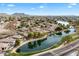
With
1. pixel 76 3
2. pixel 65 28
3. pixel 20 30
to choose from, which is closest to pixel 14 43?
pixel 20 30

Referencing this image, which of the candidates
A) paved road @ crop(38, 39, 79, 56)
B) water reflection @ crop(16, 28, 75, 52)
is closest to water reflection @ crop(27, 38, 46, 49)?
water reflection @ crop(16, 28, 75, 52)

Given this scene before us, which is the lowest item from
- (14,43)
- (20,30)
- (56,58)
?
(56,58)

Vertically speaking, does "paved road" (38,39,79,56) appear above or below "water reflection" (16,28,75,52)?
below

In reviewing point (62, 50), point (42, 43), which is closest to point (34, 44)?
point (42, 43)

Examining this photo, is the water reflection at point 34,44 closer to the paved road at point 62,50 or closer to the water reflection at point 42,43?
the water reflection at point 42,43

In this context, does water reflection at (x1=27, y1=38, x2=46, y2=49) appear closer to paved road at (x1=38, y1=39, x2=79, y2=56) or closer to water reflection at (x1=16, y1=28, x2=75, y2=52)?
water reflection at (x1=16, y1=28, x2=75, y2=52)

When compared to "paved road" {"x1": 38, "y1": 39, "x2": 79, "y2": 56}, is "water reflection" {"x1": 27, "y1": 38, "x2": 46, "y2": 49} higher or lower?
higher

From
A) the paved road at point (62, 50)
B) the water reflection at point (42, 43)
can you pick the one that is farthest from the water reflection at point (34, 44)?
the paved road at point (62, 50)

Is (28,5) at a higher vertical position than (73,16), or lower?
higher

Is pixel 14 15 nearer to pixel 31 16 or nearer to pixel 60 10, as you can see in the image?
pixel 31 16

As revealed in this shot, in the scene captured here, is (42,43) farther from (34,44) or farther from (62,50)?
(62,50)

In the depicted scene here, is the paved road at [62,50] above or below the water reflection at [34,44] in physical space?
below
